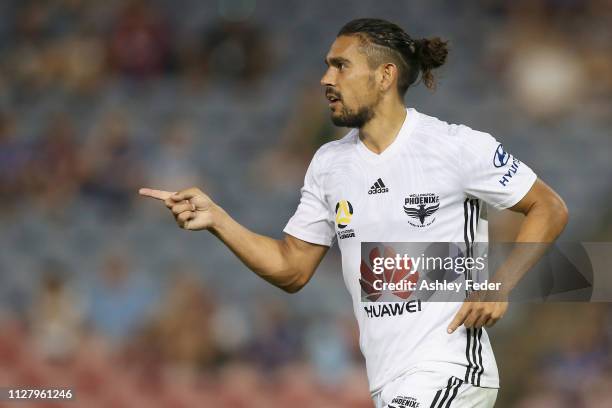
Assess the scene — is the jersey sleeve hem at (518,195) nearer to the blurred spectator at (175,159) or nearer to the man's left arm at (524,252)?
the man's left arm at (524,252)

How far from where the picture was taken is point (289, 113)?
26.8 ft

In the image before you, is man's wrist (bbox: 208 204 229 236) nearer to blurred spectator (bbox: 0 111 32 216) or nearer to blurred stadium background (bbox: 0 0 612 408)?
blurred stadium background (bbox: 0 0 612 408)

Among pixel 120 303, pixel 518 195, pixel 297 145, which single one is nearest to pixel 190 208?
pixel 518 195

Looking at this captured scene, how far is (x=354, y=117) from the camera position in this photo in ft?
12.2

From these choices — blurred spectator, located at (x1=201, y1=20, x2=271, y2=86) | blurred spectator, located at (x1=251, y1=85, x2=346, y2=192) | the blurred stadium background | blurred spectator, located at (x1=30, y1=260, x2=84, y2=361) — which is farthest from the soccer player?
blurred spectator, located at (x1=201, y1=20, x2=271, y2=86)

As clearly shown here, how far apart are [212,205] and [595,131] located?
4.68m

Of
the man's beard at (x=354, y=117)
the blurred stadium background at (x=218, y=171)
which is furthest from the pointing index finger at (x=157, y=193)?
the blurred stadium background at (x=218, y=171)

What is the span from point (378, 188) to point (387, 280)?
0.34 m

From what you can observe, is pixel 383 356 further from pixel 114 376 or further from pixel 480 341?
pixel 114 376

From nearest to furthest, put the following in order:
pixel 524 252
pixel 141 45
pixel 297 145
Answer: pixel 524 252
pixel 297 145
pixel 141 45

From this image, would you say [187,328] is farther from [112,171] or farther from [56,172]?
[56,172]

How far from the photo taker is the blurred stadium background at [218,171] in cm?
695

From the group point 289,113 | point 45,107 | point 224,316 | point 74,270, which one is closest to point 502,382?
point 224,316

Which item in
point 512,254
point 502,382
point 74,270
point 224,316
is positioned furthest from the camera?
point 74,270
